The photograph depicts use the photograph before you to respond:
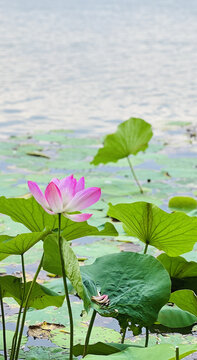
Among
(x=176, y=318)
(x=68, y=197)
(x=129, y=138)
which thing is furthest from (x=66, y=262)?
(x=129, y=138)

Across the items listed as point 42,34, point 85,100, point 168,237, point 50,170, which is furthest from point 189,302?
point 42,34

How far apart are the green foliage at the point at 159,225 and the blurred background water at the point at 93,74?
2.96 meters

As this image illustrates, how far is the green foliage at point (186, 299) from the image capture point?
3.48 ft

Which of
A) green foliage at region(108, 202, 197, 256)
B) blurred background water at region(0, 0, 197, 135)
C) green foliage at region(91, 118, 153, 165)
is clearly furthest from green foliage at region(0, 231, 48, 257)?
blurred background water at region(0, 0, 197, 135)

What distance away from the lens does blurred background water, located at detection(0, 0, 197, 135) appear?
4.48m

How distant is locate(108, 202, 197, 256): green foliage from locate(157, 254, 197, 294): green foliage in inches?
2.9

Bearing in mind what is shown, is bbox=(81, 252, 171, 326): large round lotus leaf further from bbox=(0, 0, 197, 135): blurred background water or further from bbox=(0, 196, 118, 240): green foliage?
bbox=(0, 0, 197, 135): blurred background water

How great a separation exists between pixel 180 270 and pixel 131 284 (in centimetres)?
22

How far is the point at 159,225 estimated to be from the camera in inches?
43.6

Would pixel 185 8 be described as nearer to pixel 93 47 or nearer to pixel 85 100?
pixel 93 47

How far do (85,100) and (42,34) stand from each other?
5.43 m

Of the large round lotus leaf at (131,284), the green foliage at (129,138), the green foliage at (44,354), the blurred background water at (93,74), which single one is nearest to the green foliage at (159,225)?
the large round lotus leaf at (131,284)

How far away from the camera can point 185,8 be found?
17.8 meters

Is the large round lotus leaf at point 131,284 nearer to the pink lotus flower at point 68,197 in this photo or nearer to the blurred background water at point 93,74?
the pink lotus flower at point 68,197
